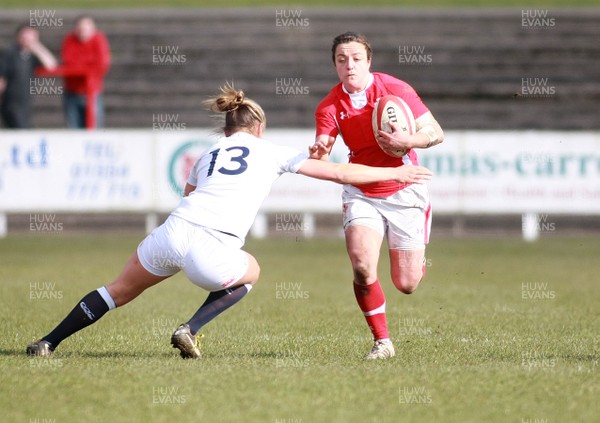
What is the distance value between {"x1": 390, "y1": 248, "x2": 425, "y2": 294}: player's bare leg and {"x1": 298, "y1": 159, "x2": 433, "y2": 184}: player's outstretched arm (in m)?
0.96

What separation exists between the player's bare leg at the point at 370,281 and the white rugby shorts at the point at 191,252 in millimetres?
1010

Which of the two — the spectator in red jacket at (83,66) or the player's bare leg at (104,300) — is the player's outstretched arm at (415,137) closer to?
the player's bare leg at (104,300)

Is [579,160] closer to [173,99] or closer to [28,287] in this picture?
[173,99]

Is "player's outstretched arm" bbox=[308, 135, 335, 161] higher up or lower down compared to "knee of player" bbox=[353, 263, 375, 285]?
higher up

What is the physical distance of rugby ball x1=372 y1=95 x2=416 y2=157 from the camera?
7699mm

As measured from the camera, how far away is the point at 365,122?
8.04 m

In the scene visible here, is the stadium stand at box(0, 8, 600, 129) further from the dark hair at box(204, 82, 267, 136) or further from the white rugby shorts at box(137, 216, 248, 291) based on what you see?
the white rugby shorts at box(137, 216, 248, 291)

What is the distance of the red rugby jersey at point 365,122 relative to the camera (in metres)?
8.03

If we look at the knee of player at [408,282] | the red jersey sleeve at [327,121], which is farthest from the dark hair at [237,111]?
the knee of player at [408,282]

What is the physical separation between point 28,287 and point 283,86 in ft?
39.9
